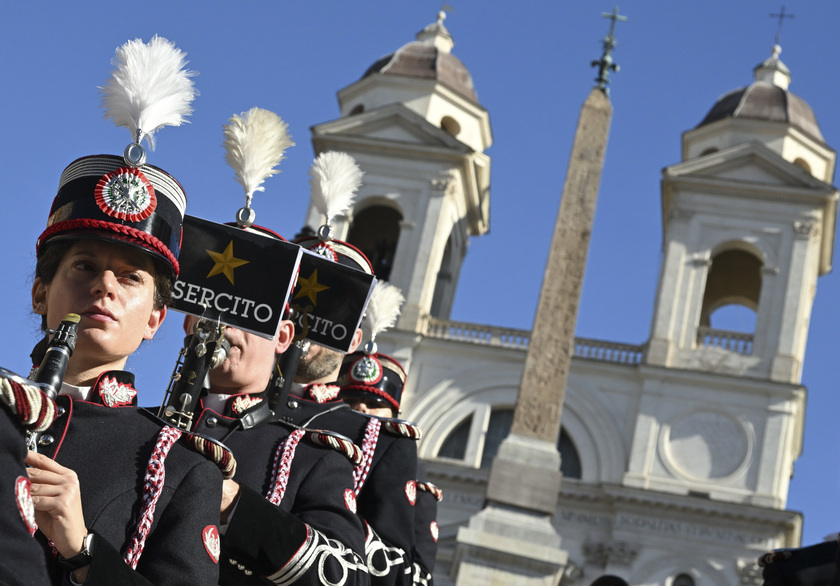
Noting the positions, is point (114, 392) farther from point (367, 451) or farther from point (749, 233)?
point (749, 233)

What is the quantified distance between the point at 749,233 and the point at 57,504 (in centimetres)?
3098

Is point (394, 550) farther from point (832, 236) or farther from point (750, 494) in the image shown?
point (832, 236)

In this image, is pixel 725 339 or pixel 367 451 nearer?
pixel 367 451

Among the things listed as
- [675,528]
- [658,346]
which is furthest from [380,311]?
[658,346]

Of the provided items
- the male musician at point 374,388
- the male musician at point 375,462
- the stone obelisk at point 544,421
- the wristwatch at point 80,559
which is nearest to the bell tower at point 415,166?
the stone obelisk at point 544,421

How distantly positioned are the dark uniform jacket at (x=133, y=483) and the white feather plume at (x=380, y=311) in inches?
119

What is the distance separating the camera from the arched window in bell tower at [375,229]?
110ft

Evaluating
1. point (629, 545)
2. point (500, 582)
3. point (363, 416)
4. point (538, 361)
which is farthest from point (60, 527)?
point (629, 545)

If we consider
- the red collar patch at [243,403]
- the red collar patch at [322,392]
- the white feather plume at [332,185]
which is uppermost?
the white feather plume at [332,185]

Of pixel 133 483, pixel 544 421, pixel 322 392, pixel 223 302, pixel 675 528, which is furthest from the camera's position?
pixel 675 528

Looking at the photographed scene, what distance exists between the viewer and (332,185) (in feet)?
16.0

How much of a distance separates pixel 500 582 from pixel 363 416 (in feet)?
50.2

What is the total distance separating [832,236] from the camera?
3397cm

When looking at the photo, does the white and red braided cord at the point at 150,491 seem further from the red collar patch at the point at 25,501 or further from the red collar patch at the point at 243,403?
the red collar patch at the point at 243,403
